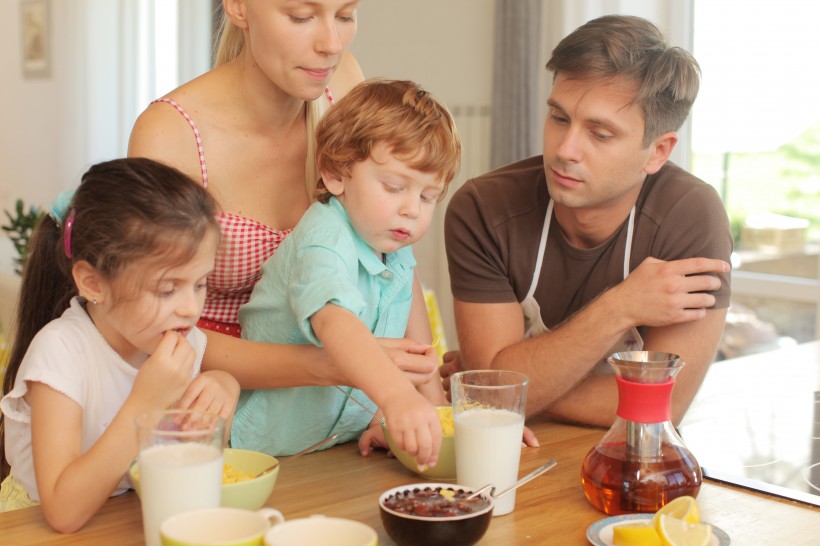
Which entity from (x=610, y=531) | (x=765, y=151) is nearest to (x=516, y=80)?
(x=765, y=151)

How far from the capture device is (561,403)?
183cm

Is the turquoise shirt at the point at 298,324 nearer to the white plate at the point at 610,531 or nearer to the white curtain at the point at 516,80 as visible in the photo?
the white plate at the point at 610,531

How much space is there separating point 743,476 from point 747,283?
2.78 meters

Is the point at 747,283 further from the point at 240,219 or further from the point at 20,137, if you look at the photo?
the point at 20,137

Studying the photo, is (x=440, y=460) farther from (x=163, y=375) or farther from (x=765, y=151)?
(x=765, y=151)

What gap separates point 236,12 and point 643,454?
1.05 meters

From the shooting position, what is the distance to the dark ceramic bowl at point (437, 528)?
1.13 m

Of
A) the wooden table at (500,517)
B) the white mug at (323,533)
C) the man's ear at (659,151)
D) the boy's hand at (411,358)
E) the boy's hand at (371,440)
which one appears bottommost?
the wooden table at (500,517)

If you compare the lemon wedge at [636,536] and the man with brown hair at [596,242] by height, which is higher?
the man with brown hair at [596,242]

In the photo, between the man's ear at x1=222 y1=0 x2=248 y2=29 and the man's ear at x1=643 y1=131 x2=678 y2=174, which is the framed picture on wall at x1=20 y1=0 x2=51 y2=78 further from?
the man's ear at x1=643 y1=131 x2=678 y2=174

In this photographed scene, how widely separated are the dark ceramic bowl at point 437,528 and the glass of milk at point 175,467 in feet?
0.70

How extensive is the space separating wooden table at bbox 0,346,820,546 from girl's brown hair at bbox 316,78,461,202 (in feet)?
1.62

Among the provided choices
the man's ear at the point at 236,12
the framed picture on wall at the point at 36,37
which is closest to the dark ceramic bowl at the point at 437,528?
the man's ear at the point at 236,12

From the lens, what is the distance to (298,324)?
5.25 feet
